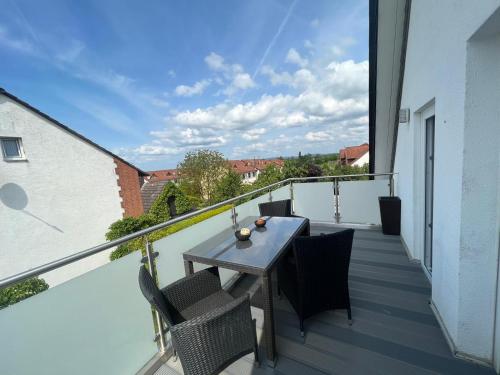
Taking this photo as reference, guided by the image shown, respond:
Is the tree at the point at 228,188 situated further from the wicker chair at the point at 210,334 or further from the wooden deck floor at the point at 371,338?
the wicker chair at the point at 210,334

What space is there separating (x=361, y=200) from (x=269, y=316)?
4002mm

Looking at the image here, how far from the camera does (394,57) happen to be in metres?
4.20

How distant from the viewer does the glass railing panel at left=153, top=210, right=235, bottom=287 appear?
6.64 ft

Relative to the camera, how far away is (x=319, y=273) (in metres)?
1.94

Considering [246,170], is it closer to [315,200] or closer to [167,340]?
[315,200]

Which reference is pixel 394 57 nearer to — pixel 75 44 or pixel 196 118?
pixel 75 44

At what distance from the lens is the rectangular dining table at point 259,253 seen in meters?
1.69

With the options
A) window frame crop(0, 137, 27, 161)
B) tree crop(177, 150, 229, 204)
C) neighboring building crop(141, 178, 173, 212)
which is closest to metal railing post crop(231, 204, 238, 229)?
window frame crop(0, 137, 27, 161)

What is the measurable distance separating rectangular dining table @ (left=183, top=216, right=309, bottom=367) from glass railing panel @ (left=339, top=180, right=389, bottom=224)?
271 cm

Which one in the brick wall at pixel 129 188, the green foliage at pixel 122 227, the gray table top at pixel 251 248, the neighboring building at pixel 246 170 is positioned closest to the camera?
the gray table top at pixel 251 248

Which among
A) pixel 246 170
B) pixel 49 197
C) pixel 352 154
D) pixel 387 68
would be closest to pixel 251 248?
pixel 387 68

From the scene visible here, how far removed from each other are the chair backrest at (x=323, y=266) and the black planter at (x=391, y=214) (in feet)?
8.84

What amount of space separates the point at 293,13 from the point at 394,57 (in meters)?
2.62

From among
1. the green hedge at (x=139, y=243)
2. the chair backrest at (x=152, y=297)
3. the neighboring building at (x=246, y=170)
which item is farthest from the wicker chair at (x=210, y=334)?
the neighboring building at (x=246, y=170)
